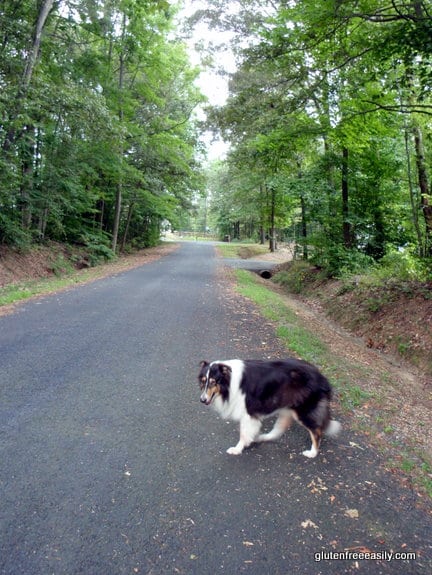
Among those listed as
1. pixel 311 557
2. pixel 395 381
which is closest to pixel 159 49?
pixel 395 381

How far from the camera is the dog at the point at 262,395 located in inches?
132

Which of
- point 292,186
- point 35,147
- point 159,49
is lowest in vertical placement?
point 292,186

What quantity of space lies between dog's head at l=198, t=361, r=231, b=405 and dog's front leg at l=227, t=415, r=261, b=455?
12.1 inches

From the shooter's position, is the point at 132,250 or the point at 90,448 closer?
the point at 90,448

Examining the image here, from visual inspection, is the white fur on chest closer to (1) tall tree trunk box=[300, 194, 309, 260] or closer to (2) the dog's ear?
(2) the dog's ear

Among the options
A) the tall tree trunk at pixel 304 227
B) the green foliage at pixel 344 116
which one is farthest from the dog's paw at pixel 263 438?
the tall tree trunk at pixel 304 227

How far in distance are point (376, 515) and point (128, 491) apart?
1948 millimetres

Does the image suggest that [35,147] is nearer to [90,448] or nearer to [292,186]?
[292,186]

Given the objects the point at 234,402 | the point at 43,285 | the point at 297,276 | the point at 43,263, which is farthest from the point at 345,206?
the point at 234,402

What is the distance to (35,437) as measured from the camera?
139 inches

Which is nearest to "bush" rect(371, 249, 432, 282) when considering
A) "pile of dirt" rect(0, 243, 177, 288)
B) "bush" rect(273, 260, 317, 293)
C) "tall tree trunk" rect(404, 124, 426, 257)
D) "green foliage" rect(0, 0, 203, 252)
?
"tall tree trunk" rect(404, 124, 426, 257)

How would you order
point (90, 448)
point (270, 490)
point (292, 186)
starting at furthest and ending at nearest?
point (292, 186) → point (90, 448) → point (270, 490)

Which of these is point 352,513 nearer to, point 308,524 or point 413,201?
point 308,524

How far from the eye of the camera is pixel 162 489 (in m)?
2.92
